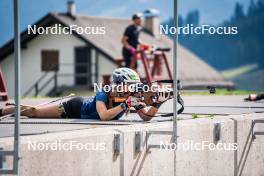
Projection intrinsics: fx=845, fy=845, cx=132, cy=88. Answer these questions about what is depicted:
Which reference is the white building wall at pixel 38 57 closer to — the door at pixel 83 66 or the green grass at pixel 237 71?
the door at pixel 83 66

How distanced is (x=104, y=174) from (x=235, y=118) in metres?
3.13

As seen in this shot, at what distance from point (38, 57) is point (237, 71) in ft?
43.9

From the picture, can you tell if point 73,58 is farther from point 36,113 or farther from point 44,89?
point 36,113

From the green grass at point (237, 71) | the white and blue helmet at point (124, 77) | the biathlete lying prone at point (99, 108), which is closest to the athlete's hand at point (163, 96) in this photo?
the biathlete lying prone at point (99, 108)

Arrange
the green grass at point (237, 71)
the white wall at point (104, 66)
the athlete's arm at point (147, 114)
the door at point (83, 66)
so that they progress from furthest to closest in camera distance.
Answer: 1. the green grass at point (237, 71)
2. the door at point (83, 66)
3. the white wall at point (104, 66)
4. the athlete's arm at point (147, 114)

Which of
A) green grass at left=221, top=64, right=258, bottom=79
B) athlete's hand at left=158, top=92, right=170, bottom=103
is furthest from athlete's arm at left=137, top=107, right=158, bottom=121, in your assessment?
green grass at left=221, top=64, right=258, bottom=79

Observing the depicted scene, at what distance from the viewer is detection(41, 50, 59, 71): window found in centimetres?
5291

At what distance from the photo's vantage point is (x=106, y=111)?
10570 mm

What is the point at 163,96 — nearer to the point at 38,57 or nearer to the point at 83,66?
the point at 83,66

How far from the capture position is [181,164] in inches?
368

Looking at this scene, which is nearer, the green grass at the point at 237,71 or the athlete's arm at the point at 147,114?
the athlete's arm at the point at 147,114

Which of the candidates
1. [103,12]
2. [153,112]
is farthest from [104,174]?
[103,12]

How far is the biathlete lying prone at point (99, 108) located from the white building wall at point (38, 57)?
4027 cm

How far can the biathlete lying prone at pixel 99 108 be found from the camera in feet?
34.6
